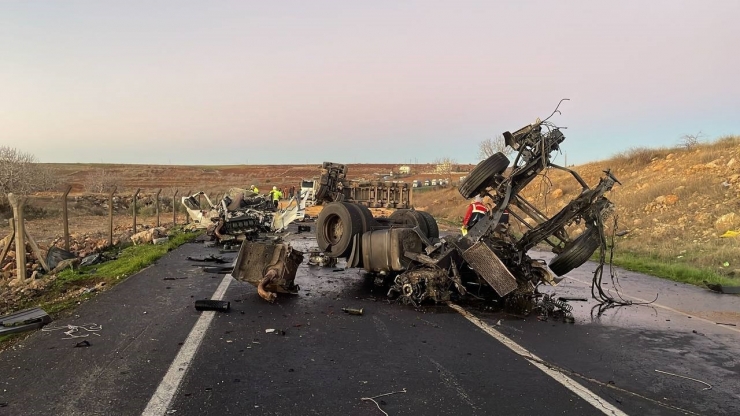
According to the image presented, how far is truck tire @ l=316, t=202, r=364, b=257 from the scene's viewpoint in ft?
29.6

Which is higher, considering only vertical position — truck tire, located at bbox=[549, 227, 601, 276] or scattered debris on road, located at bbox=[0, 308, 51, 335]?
truck tire, located at bbox=[549, 227, 601, 276]

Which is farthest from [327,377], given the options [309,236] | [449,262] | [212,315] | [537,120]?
[309,236]

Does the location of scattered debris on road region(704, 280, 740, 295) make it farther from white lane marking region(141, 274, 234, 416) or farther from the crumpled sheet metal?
white lane marking region(141, 274, 234, 416)

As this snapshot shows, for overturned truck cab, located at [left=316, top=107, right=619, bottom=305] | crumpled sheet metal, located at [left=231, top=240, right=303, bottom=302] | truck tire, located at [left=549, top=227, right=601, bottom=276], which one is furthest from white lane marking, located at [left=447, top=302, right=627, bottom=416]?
crumpled sheet metal, located at [left=231, top=240, right=303, bottom=302]

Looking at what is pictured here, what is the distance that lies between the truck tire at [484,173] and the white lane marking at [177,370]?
4387mm

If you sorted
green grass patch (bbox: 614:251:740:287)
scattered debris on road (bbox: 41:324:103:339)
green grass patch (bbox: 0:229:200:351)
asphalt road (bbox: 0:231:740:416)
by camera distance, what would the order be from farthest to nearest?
1. green grass patch (bbox: 614:251:740:287)
2. green grass patch (bbox: 0:229:200:351)
3. scattered debris on road (bbox: 41:324:103:339)
4. asphalt road (bbox: 0:231:740:416)

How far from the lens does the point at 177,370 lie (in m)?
4.18

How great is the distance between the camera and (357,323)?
5.98 m

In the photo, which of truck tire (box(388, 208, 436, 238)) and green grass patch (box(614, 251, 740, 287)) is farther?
truck tire (box(388, 208, 436, 238))

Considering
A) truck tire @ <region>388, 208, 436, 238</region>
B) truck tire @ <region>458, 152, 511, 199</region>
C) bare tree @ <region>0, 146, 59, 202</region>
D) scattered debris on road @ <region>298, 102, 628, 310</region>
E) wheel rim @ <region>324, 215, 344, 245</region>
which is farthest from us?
bare tree @ <region>0, 146, 59, 202</region>

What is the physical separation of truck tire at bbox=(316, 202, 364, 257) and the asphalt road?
193 cm

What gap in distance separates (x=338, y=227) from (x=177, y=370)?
18.9ft

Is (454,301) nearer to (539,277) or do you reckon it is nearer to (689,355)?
(539,277)

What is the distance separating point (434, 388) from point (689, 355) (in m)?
3.22
